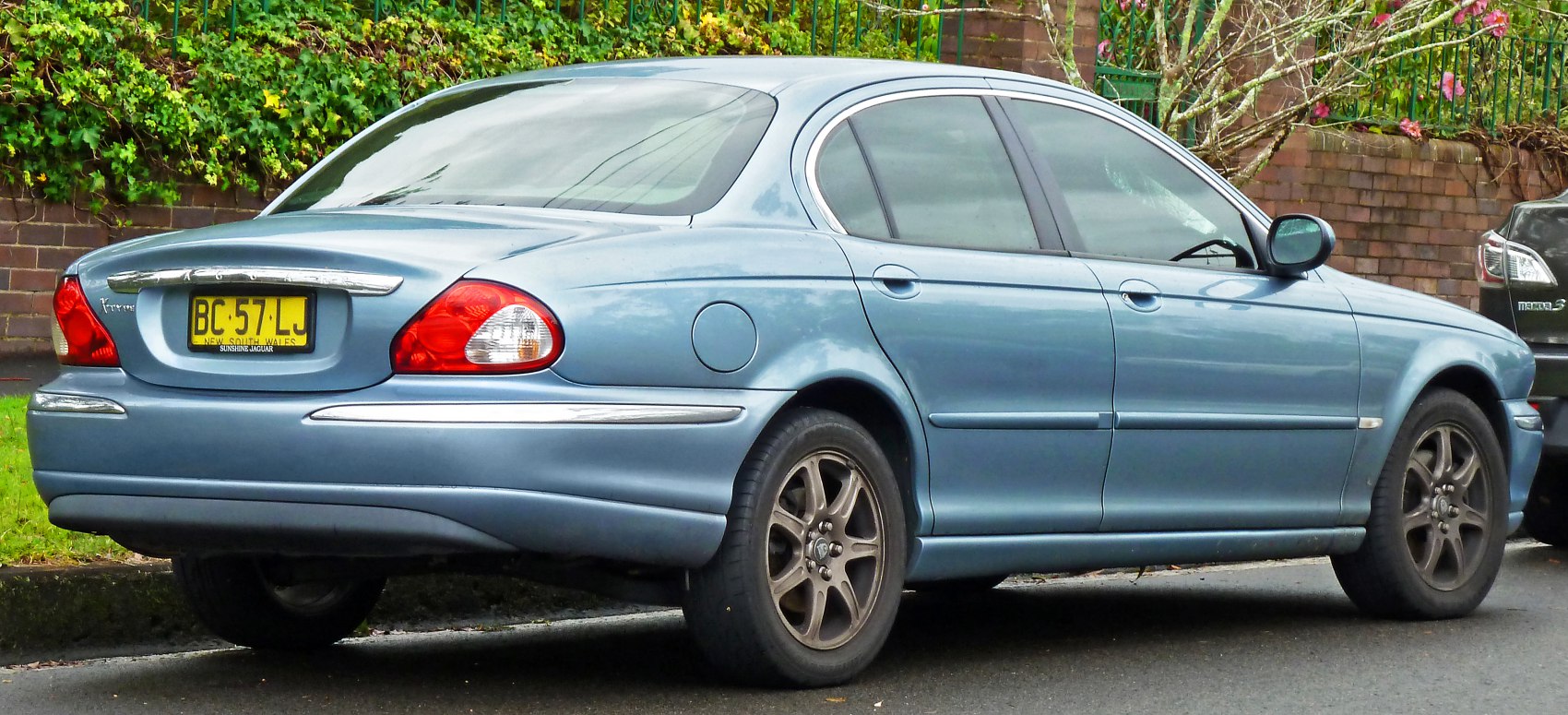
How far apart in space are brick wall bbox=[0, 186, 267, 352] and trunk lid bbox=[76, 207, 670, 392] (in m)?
4.55

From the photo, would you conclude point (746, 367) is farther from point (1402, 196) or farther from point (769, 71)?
point (1402, 196)

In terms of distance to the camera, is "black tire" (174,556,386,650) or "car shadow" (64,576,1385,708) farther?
"black tire" (174,556,386,650)

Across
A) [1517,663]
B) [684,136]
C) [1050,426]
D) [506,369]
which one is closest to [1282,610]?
[1517,663]

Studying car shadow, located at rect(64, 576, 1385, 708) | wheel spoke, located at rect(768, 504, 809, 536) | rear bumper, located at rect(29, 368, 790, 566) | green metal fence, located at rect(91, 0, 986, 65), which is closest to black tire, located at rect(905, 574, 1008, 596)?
car shadow, located at rect(64, 576, 1385, 708)

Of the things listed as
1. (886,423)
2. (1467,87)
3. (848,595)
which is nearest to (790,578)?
(848,595)

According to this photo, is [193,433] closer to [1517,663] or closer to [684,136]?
[684,136]

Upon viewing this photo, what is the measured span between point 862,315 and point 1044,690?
105cm

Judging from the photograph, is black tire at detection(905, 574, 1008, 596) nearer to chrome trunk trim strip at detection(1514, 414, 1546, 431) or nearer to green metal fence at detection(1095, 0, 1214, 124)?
chrome trunk trim strip at detection(1514, 414, 1546, 431)

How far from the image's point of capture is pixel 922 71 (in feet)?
18.5

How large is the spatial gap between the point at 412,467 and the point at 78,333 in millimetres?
1016

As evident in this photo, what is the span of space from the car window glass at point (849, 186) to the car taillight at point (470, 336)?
1.04m

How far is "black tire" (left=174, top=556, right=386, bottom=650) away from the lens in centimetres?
534

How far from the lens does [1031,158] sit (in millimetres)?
5676

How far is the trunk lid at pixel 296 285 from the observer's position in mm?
4324
